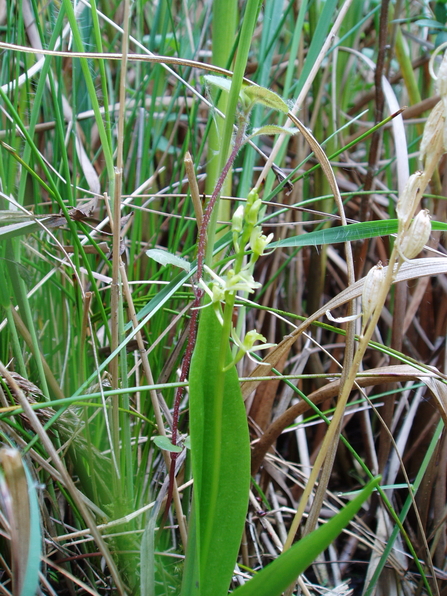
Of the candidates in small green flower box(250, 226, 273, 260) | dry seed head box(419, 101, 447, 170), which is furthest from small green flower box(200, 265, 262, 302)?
dry seed head box(419, 101, 447, 170)

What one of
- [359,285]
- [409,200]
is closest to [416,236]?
[409,200]

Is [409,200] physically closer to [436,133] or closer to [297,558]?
[436,133]

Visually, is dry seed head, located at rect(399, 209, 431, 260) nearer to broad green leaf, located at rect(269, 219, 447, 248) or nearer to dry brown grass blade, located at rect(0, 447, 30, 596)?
broad green leaf, located at rect(269, 219, 447, 248)

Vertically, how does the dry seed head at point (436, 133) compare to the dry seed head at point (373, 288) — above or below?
above

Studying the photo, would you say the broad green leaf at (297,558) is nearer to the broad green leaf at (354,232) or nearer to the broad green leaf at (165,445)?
the broad green leaf at (165,445)

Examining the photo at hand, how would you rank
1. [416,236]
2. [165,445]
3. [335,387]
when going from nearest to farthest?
[416,236], [165,445], [335,387]

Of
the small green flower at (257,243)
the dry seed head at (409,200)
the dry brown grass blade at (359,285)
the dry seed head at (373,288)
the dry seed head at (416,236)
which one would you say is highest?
the dry seed head at (409,200)

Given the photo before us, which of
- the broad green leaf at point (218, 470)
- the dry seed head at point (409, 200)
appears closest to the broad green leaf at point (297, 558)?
the broad green leaf at point (218, 470)
